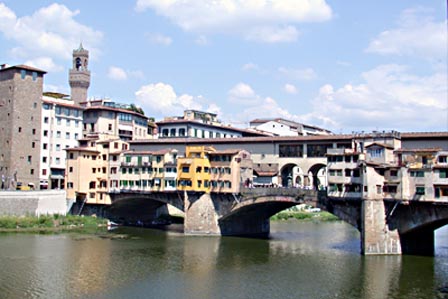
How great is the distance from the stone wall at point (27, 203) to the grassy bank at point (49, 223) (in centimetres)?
155

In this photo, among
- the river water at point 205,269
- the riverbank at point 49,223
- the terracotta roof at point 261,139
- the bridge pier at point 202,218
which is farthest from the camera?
the riverbank at point 49,223

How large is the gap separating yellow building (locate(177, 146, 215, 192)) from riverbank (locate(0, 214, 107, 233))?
45.3 ft

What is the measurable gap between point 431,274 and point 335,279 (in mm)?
8638

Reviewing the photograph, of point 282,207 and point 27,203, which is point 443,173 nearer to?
point 282,207

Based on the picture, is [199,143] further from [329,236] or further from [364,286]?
[364,286]

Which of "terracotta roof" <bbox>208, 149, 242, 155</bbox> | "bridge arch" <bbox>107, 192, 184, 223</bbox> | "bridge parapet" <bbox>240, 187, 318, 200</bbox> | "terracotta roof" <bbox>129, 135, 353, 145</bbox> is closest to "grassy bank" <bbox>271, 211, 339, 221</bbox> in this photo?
"bridge arch" <bbox>107, 192, 184, 223</bbox>

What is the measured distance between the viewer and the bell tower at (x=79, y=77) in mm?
116375

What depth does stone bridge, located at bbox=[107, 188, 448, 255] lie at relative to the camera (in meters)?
52.9

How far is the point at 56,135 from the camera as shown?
9050 cm

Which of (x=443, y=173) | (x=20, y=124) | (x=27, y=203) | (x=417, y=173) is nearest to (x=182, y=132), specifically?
(x=20, y=124)

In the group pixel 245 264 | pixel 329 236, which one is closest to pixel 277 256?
pixel 245 264

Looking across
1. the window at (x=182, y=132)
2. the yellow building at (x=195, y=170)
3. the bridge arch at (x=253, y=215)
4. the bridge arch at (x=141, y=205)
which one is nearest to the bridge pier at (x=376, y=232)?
the bridge arch at (x=253, y=215)

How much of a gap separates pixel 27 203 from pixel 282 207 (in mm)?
34817

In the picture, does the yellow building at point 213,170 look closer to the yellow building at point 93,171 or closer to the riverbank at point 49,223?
the yellow building at point 93,171
